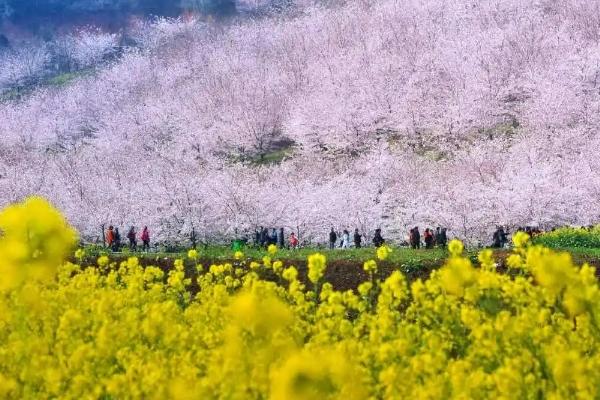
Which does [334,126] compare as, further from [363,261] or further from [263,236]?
[363,261]

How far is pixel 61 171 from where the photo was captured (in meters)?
45.6

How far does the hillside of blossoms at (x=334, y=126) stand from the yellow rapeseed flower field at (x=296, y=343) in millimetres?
24669

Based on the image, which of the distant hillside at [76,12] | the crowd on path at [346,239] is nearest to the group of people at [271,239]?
the crowd on path at [346,239]

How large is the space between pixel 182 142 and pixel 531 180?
32.9 metres

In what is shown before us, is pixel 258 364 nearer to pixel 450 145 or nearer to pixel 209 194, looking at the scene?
pixel 209 194

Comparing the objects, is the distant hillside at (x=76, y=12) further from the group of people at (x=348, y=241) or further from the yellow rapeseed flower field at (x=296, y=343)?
the yellow rapeseed flower field at (x=296, y=343)

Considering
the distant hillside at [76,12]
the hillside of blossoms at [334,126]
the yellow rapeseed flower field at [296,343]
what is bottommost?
the yellow rapeseed flower field at [296,343]

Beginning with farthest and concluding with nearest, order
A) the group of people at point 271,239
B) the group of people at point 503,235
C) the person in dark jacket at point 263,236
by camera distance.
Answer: the person in dark jacket at point 263,236, the group of people at point 271,239, the group of people at point 503,235

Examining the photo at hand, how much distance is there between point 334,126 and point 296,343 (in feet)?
154

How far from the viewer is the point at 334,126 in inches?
2060

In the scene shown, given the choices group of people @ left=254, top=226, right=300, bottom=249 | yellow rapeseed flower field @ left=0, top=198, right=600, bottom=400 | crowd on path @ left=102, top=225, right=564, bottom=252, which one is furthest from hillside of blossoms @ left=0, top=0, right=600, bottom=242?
yellow rapeseed flower field @ left=0, top=198, right=600, bottom=400

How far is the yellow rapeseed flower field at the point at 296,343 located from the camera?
425 cm

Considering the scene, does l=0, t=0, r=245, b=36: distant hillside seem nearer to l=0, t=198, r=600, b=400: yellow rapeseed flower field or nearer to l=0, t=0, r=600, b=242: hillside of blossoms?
l=0, t=0, r=600, b=242: hillside of blossoms

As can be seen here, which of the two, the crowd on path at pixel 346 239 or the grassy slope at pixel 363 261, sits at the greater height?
the crowd on path at pixel 346 239
